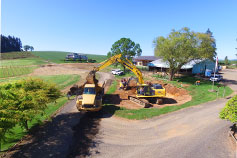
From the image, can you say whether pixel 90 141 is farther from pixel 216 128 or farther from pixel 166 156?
pixel 216 128

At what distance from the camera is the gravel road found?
920 centimetres

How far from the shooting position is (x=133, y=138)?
1099 cm

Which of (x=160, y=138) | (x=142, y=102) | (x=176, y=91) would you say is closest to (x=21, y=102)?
(x=160, y=138)

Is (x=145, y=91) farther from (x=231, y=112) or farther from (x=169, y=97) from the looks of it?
(x=231, y=112)

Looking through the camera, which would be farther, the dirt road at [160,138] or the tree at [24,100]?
the dirt road at [160,138]

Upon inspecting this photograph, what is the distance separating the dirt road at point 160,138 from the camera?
29.9 ft

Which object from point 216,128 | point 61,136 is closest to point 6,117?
point 61,136

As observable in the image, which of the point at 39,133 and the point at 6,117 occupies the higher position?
the point at 6,117

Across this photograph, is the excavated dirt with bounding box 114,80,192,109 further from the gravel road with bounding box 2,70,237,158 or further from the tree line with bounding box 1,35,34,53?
the tree line with bounding box 1,35,34,53

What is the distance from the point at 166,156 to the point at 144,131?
11.3ft

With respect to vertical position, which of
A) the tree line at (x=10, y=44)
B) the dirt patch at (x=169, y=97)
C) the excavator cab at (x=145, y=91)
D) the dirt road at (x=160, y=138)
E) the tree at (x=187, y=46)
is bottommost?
the dirt road at (x=160, y=138)

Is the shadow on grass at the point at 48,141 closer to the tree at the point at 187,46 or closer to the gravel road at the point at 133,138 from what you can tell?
the gravel road at the point at 133,138

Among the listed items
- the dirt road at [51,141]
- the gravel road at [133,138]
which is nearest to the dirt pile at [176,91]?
the gravel road at [133,138]

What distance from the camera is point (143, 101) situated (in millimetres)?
18484
